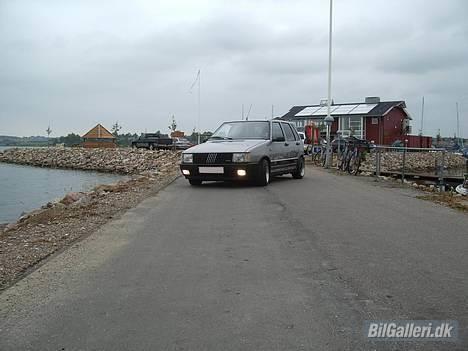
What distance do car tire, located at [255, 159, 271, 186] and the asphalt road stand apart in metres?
4.23

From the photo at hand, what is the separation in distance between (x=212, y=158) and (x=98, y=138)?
125ft

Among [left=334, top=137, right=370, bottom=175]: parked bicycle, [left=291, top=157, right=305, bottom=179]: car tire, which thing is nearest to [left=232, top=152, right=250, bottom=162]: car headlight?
[left=291, top=157, right=305, bottom=179]: car tire

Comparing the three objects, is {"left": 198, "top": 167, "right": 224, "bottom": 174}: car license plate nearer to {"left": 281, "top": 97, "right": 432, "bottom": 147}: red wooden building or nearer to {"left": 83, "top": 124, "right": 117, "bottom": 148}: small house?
{"left": 83, "top": 124, "right": 117, "bottom": 148}: small house

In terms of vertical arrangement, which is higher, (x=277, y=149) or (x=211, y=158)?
(x=277, y=149)

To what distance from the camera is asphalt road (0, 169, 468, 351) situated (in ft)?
11.7

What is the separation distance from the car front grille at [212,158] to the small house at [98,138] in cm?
3662

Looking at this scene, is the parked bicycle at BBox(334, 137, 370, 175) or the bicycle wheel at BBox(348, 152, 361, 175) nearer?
the parked bicycle at BBox(334, 137, 370, 175)

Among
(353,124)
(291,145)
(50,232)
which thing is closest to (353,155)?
(291,145)

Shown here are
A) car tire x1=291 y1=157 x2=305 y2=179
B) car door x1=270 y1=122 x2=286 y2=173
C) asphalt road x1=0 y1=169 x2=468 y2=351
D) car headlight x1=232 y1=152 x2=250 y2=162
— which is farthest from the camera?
car tire x1=291 y1=157 x2=305 y2=179

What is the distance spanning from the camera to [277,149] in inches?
538

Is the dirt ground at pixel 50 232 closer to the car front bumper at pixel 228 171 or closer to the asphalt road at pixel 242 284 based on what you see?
the asphalt road at pixel 242 284

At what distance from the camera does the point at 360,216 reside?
8430 millimetres

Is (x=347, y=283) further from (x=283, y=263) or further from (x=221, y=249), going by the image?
(x=221, y=249)

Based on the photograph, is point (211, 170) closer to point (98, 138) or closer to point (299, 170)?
point (299, 170)
